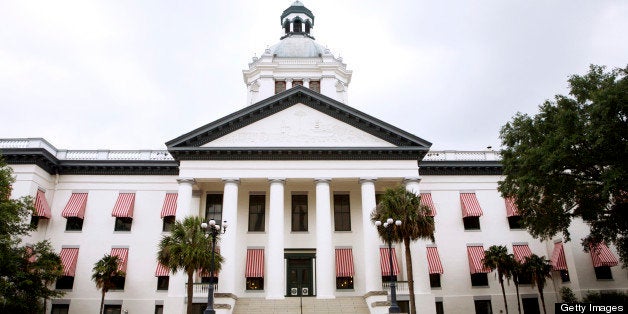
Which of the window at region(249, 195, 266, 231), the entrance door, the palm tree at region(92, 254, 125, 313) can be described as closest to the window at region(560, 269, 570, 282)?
the entrance door

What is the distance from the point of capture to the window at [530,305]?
31.6m

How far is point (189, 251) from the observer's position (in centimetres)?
2195

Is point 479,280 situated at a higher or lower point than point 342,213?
lower

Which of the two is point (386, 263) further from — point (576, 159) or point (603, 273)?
point (603, 273)

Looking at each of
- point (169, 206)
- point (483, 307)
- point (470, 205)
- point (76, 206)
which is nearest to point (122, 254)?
point (169, 206)

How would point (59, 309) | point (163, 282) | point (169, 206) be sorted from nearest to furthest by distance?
point (59, 309) < point (163, 282) < point (169, 206)

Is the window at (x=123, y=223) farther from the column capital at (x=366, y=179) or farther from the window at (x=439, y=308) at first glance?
the window at (x=439, y=308)

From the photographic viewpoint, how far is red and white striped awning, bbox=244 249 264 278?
3002 cm

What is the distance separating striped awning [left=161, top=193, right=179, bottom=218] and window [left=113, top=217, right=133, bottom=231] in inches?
99.0

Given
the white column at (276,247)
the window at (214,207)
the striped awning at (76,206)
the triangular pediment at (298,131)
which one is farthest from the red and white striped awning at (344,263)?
the striped awning at (76,206)

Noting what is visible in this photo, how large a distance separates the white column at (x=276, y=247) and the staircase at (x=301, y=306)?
27.1 inches

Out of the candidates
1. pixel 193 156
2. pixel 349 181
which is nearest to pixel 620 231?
pixel 349 181

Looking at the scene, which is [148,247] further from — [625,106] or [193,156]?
[625,106]

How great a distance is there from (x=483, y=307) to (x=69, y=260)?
27493 millimetres
